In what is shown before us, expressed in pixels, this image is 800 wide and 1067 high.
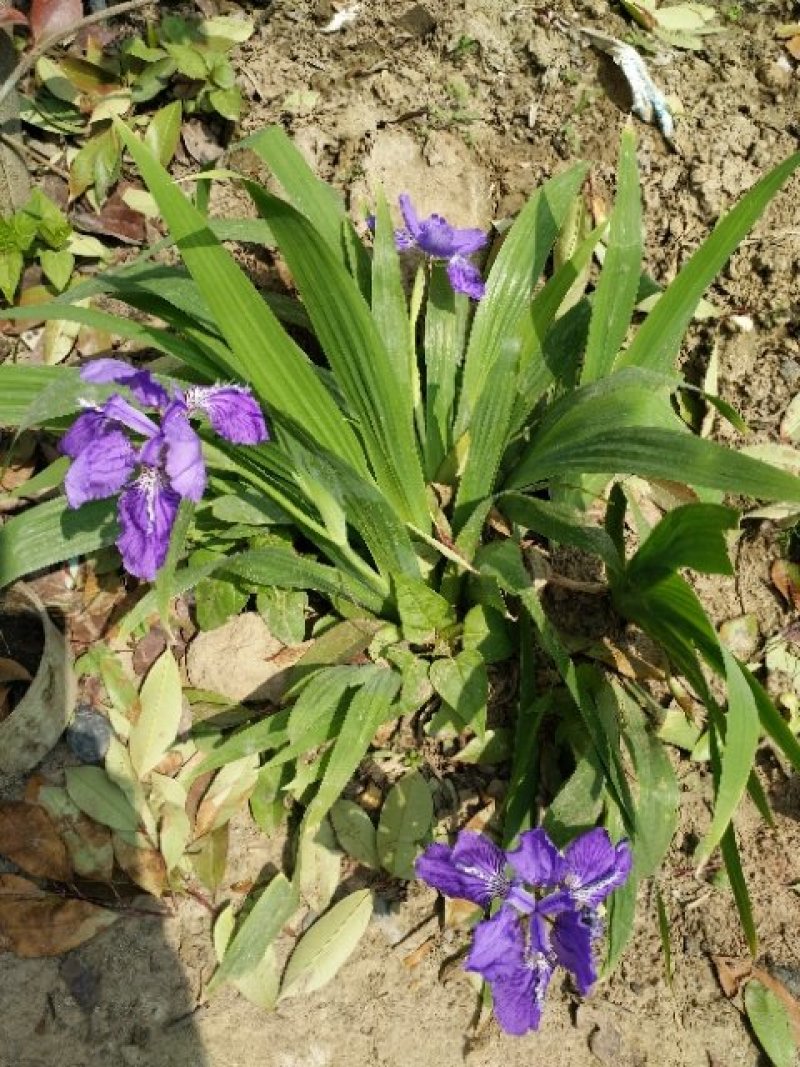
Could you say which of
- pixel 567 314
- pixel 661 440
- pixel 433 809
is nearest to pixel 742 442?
pixel 567 314

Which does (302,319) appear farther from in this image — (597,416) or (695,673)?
(695,673)

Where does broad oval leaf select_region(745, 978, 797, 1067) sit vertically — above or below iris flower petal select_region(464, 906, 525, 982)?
below

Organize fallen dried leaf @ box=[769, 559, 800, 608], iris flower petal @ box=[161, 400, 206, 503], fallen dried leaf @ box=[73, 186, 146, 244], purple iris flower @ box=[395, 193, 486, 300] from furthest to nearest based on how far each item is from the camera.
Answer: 1. fallen dried leaf @ box=[73, 186, 146, 244]
2. fallen dried leaf @ box=[769, 559, 800, 608]
3. purple iris flower @ box=[395, 193, 486, 300]
4. iris flower petal @ box=[161, 400, 206, 503]

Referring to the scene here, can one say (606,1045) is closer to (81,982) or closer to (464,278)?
(81,982)

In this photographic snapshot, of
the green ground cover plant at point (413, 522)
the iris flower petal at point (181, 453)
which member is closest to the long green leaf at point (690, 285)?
the green ground cover plant at point (413, 522)

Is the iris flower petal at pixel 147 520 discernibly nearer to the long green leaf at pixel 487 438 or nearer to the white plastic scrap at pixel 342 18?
the long green leaf at pixel 487 438

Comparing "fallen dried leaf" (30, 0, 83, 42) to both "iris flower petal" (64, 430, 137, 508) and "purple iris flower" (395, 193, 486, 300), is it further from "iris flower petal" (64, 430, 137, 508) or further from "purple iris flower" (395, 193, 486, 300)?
"iris flower petal" (64, 430, 137, 508)

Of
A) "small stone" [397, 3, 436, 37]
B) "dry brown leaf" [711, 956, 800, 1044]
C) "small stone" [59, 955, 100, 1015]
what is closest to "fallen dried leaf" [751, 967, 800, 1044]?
"dry brown leaf" [711, 956, 800, 1044]

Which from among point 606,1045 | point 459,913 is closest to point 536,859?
point 459,913
